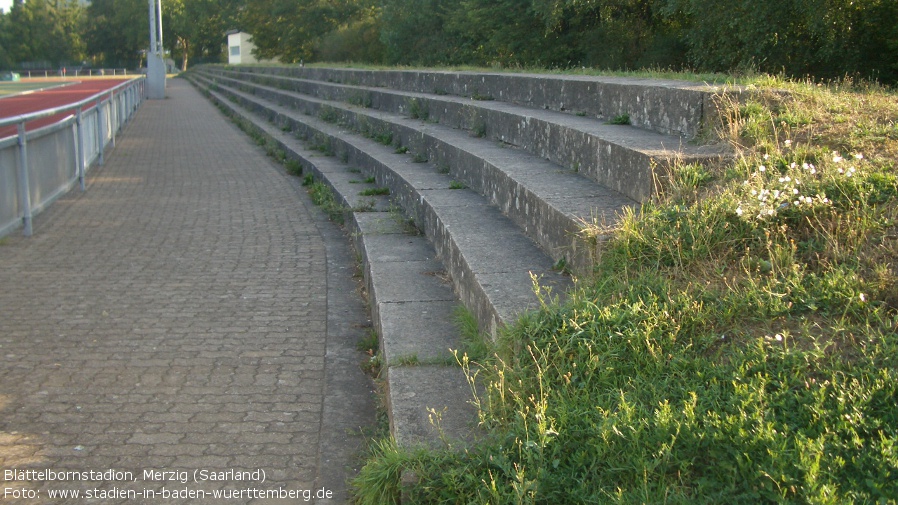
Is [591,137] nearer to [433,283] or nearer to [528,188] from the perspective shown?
[528,188]

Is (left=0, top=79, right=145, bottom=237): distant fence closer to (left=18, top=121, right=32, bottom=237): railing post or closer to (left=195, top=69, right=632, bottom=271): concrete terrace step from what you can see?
(left=18, top=121, right=32, bottom=237): railing post

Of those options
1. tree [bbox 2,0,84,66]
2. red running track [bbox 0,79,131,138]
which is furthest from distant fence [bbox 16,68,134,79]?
red running track [bbox 0,79,131,138]

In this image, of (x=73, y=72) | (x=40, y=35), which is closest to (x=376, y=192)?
(x=73, y=72)

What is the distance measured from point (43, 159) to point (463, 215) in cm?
647

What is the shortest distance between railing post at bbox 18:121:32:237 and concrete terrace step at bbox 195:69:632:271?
3.85 meters

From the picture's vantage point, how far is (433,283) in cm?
581

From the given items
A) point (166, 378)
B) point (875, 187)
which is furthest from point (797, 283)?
point (166, 378)

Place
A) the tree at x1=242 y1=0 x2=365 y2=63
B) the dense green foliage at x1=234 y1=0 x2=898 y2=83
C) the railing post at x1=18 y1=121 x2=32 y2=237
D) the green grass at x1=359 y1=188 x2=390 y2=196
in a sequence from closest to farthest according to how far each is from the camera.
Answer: the railing post at x1=18 y1=121 x2=32 y2=237
the green grass at x1=359 y1=188 x2=390 y2=196
the dense green foliage at x1=234 y1=0 x2=898 y2=83
the tree at x1=242 y1=0 x2=365 y2=63

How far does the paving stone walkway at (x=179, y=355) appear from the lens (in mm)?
3816

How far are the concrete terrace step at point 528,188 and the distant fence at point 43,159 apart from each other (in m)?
3.94

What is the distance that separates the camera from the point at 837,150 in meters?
4.26

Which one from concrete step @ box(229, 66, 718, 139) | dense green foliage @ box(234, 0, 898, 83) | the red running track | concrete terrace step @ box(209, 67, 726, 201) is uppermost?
dense green foliage @ box(234, 0, 898, 83)

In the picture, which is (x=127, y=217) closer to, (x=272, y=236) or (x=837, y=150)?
(x=272, y=236)

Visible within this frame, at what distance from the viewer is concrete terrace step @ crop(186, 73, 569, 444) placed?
3803 mm
